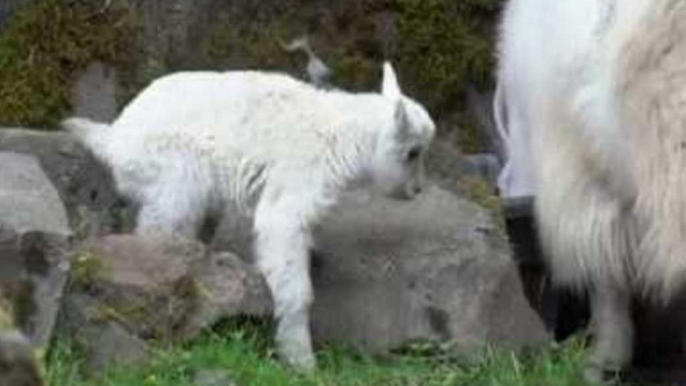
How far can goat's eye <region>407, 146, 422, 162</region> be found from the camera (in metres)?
6.31

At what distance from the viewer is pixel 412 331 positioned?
6.43 m

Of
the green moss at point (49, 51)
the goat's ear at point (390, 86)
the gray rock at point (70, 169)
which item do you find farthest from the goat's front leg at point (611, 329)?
the green moss at point (49, 51)

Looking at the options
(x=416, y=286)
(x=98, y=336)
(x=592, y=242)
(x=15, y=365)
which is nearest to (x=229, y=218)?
(x=416, y=286)

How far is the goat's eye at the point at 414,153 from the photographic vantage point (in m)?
6.31

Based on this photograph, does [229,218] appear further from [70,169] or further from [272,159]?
[70,169]

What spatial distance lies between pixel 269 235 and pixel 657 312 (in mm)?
1260

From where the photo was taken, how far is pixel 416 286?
256 inches

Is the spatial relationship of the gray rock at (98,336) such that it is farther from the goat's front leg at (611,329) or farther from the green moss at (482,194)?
the green moss at (482,194)

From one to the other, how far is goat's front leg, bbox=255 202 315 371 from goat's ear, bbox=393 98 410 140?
41 centimetres

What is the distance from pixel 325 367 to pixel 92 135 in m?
1.13

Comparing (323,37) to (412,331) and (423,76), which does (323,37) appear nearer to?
(423,76)

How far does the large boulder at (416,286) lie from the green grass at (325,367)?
0.09 m

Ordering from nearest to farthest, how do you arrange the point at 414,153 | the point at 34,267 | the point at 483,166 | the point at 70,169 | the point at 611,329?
1. the point at 34,267
2. the point at 414,153
3. the point at 611,329
4. the point at 70,169
5. the point at 483,166

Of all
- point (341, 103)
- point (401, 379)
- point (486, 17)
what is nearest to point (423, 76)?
point (486, 17)
